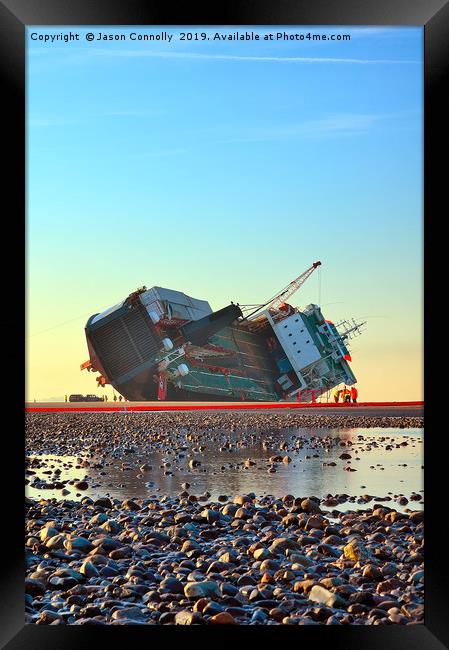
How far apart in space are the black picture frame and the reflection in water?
2499 mm

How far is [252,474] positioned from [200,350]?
9082 millimetres

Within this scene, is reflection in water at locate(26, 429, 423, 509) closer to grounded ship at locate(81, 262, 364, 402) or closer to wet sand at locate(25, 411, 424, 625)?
wet sand at locate(25, 411, 424, 625)

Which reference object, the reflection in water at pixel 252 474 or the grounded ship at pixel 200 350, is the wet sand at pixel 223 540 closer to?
the reflection in water at pixel 252 474

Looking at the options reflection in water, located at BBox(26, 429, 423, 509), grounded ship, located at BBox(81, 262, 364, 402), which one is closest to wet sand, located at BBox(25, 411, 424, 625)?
reflection in water, located at BBox(26, 429, 423, 509)
